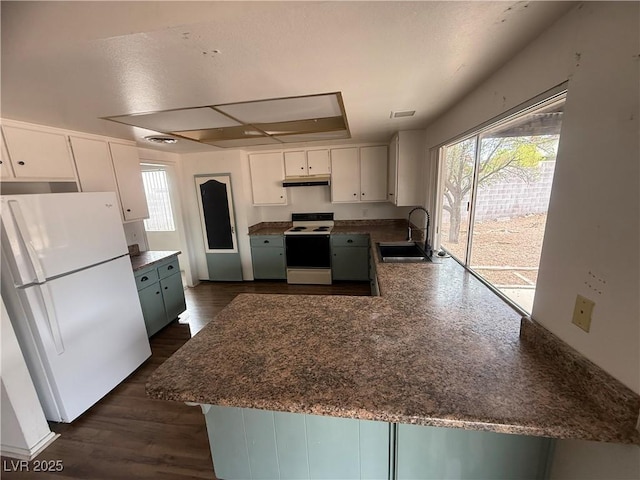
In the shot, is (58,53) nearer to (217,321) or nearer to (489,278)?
(217,321)

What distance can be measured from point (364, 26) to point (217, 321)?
5.00 ft

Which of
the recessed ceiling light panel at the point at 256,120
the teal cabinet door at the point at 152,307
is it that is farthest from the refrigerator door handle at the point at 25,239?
the teal cabinet door at the point at 152,307

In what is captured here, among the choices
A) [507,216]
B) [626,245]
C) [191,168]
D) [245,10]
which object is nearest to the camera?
[626,245]

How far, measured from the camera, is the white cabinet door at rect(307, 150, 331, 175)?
13.0 ft

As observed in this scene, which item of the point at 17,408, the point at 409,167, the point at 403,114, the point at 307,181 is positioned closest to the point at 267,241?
the point at 307,181

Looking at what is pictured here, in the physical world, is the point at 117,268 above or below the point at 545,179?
below

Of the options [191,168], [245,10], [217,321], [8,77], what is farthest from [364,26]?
[191,168]

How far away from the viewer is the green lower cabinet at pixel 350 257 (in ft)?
12.9

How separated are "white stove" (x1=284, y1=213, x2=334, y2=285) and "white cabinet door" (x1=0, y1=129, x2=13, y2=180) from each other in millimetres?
2838

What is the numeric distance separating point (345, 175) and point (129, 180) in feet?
9.40

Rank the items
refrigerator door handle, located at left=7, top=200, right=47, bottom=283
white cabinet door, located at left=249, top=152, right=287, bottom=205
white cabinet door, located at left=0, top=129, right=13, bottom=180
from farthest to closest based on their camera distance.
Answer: white cabinet door, located at left=249, top=152, right=287, bottom=205
white cabinet door, located at left=0, top=129, right=13, bottom=180
refrigerator door handle, located at left=7, top=200, right=47, bottom=283

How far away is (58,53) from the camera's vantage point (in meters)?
1.01

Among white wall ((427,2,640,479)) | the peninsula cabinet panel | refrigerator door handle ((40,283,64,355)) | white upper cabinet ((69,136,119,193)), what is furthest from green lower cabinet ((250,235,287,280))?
white wall ((427,2,640,479))

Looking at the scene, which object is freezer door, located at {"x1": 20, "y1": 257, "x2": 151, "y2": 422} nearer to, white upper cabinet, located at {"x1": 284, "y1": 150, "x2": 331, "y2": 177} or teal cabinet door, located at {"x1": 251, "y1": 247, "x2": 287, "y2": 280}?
teal cabinet door, located at {"x1": 251, "y1": 247, "x2": 287, "y2": 280}
